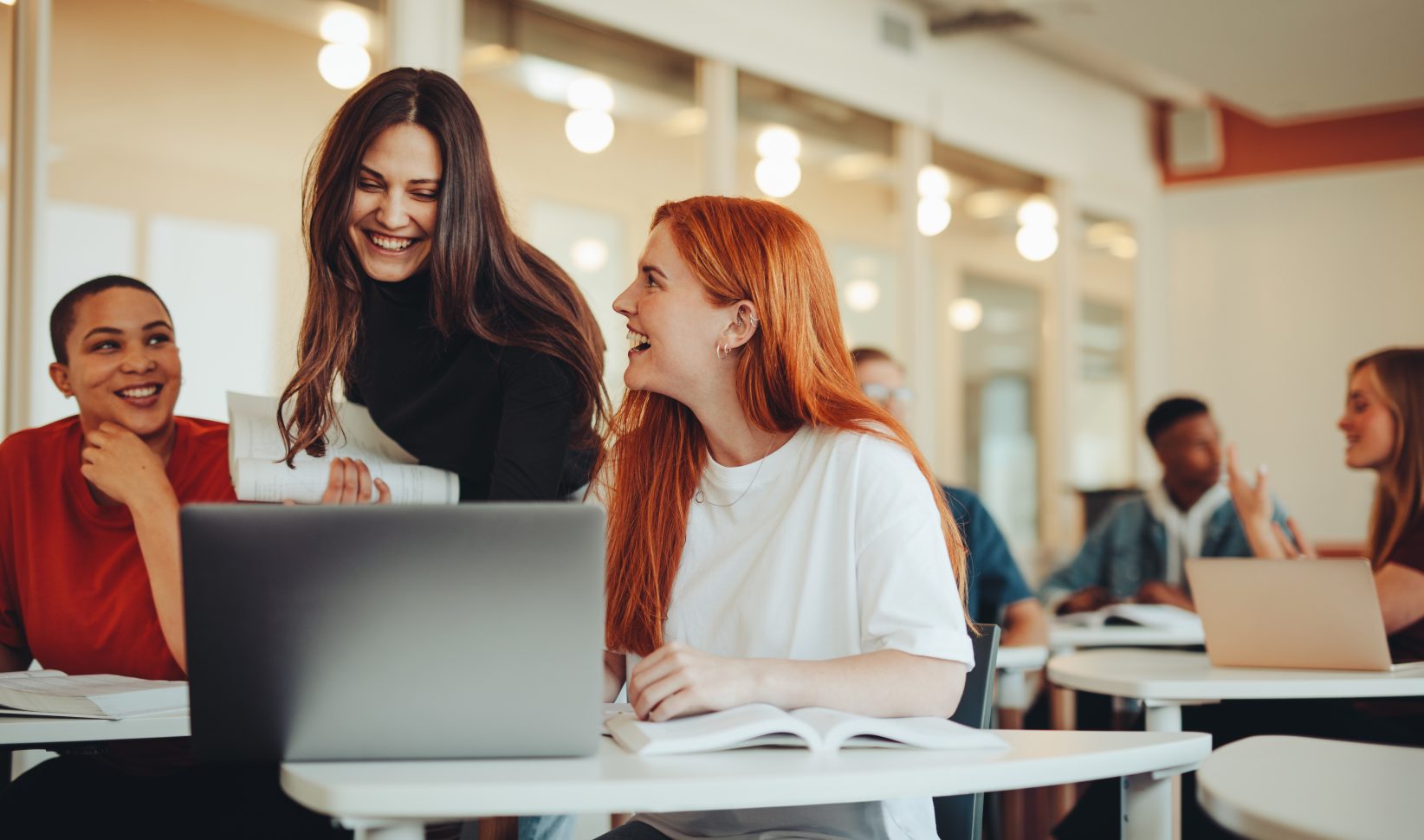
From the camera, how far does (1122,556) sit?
4.35m

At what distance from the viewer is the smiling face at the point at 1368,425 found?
9.20ft

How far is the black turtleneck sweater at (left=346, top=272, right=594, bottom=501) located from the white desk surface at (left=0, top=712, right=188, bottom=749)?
1.86 ft

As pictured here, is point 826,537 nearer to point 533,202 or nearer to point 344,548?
point 344,548

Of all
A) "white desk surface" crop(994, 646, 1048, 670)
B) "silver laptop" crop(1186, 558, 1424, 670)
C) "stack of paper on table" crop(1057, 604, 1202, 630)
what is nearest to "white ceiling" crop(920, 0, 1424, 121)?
"stack of paper on table" crop(1057, 604, 1202, 630)

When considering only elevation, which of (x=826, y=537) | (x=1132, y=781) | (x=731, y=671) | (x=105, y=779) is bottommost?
(x=105, y=779)

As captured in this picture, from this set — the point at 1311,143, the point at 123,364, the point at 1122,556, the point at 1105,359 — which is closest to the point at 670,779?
the point at 123,364

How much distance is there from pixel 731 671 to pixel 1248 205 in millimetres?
7465

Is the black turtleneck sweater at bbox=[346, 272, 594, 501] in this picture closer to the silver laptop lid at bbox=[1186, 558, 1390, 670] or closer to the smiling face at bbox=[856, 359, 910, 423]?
the silver laptop lid at bbox=[1186, 558, 1390, 670]

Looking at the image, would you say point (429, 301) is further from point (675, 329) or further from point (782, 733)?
point (782, 733)

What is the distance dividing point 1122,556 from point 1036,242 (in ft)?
10.6

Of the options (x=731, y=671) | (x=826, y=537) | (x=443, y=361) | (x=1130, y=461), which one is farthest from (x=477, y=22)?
(x=1130, y=461)

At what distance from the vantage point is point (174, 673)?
2.11 meters

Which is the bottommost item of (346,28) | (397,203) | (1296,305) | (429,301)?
(429,301)

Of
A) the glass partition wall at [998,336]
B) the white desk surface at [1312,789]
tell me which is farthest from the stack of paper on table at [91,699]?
the glass partition wall at [998,336]
